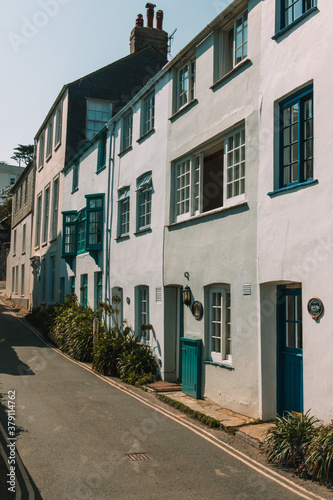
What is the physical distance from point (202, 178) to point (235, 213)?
2259 mm

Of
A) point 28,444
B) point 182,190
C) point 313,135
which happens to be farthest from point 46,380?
point 313,135

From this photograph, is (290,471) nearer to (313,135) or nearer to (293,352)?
(293,352)

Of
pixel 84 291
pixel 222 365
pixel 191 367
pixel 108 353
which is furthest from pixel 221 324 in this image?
pixel 84 291

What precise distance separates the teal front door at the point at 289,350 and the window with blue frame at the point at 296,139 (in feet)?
6.80

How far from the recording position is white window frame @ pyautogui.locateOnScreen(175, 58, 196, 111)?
1328 cm

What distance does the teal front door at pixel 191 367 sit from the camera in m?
11.6

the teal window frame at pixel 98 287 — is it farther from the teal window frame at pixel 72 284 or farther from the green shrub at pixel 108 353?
the green shrub at pixel 108 353

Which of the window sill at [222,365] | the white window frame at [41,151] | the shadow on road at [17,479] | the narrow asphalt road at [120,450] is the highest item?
the white window frame at [41,151]

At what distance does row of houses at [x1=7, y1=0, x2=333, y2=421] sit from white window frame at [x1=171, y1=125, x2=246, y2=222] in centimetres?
4

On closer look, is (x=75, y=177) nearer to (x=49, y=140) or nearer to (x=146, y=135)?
(x=49, y=140)

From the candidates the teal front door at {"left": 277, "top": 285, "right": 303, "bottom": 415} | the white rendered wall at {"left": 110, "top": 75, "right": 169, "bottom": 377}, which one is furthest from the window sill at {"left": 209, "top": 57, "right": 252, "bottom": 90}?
the teal front door at {"left": 277, "top": 285, "right": 303, "bottom": 415}

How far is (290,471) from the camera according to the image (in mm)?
7020

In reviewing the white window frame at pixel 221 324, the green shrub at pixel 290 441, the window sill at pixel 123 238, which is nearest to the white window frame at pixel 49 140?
the window sill at pixel 123 238

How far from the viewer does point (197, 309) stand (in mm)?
11977
